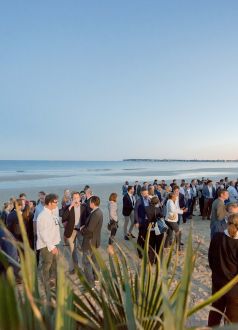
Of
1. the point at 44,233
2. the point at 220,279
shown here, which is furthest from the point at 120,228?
the point at 220,279

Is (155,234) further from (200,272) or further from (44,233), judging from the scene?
(44,233)

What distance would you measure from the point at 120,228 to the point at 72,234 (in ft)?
17.1

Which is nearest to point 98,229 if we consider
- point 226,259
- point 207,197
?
point 226,259

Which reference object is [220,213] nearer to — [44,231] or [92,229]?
[92,229]

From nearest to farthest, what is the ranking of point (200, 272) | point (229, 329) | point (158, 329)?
1. point (229, 329)
2. point (158, 329)
3. point (200, 272)

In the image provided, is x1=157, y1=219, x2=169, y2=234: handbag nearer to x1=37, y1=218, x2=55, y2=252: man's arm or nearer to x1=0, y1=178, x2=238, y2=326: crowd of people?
x1=0, y1=178, x2=238, y2=326: crowd of people

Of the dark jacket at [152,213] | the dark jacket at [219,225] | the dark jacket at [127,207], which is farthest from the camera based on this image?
the dark jacket at [127,207]

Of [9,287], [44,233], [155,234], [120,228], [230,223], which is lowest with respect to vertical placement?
[120,228]

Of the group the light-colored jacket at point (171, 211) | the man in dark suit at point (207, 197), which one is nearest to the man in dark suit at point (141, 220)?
the light-colored jacket at point (171, 211)

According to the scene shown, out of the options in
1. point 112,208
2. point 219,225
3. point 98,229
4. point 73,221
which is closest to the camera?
point 98,229

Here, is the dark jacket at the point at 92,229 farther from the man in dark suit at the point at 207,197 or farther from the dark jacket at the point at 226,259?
the man in dark suit at the point at 207,197

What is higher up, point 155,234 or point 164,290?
point 164,290

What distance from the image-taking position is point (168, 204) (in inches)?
295

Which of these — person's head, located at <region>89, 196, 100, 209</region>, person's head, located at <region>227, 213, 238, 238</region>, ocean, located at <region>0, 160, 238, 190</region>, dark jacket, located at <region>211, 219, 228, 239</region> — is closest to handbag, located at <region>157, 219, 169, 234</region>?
dark jacket, located at <region>211, 219, 228, 239</region>
